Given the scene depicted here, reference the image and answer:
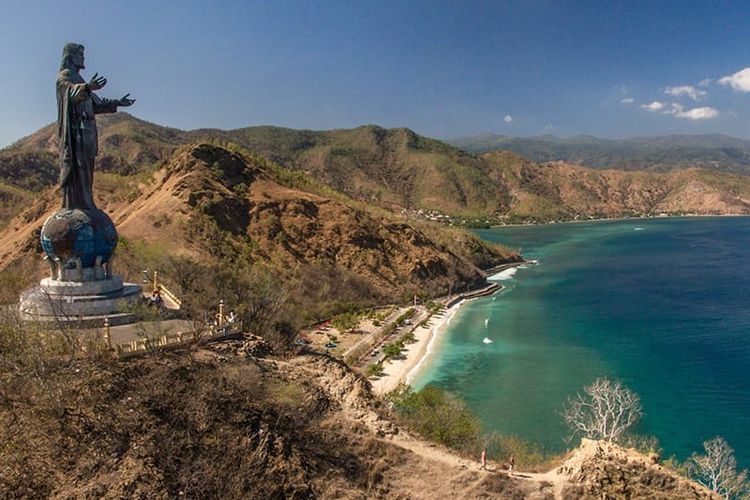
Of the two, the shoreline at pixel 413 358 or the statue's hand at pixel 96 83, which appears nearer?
the statue's hand at pixel 96 83

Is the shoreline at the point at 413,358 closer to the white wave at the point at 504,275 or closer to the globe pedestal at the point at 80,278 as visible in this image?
the globe pedestal at the point at 80,278

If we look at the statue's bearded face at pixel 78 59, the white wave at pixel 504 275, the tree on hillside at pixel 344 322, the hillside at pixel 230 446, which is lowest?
the white wave at pixel 504 275

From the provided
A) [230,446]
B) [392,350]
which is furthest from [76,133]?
[392,350]

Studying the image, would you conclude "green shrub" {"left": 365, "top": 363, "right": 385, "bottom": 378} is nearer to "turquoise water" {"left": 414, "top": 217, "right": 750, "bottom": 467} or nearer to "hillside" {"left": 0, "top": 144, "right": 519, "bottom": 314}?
"turquoise water" {"left": 414, "top": 217, "right": 750, "bottom": 467}

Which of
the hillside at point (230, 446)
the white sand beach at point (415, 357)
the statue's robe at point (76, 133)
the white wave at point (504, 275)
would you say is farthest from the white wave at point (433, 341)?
the statue's robe at point (76, 133)

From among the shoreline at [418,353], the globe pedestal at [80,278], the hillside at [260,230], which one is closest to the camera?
the globe pedestal at [80,278]

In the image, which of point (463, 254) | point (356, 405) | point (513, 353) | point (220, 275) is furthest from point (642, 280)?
point (356, 405)
